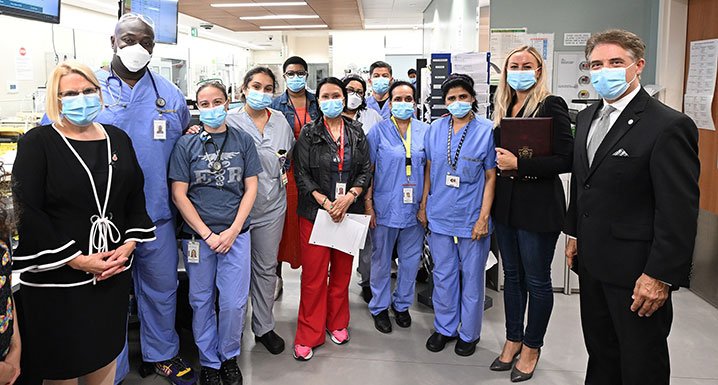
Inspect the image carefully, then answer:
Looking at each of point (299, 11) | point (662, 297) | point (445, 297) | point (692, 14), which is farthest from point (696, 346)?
point (299, 11)

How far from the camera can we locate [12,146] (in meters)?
2.80

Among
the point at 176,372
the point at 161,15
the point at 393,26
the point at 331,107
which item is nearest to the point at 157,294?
the point at 176,372

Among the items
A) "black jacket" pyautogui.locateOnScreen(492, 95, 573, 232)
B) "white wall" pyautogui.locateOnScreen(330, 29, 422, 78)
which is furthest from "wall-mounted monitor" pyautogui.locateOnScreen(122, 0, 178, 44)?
Answer: "white wall" pyautogui.locateOnScreen(330, 29, 422, 78)

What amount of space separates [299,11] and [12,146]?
7201 millimetres

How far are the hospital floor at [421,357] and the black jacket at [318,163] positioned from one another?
777 millimetres

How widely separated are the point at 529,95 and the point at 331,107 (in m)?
0.98

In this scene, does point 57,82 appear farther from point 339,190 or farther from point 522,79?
point 522,79

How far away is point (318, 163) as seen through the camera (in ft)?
8.86

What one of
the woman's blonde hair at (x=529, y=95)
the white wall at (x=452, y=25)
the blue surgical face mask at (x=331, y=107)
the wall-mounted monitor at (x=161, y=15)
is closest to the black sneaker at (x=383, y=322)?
the blue surgical face mask at (x=331, y=107)

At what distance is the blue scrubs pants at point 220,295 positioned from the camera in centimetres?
239

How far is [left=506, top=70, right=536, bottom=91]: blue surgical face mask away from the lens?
231 cm

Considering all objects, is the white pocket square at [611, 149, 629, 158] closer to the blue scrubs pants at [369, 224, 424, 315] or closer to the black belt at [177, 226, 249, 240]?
the blue scrubs pants at [369, 224, 424, 315]

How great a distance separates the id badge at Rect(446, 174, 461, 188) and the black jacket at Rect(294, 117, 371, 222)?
0.43 meters

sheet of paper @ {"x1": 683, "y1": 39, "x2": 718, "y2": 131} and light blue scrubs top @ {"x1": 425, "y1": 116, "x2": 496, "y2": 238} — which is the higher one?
sheet of paper @ {"x1": 683, "y1": 39, "x2": 718, "y2": 131}
